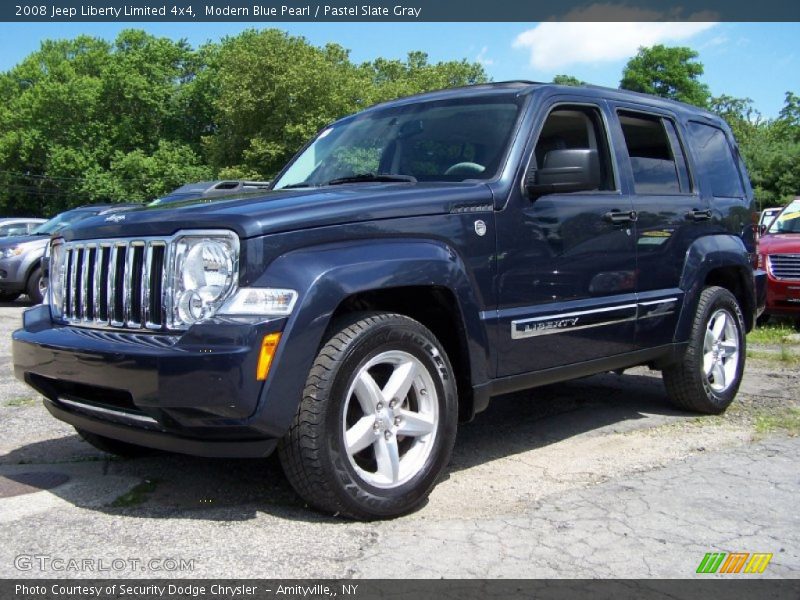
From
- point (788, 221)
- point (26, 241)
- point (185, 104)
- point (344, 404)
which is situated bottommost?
point (344, 404)

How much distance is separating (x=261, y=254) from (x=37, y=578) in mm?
1390

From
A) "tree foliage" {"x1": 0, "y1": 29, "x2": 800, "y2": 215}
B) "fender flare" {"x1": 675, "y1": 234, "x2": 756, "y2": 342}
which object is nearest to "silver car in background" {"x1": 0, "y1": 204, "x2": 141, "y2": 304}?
"fender flare" {"x1": 675, "y1": 234, "x2": 756, "y2": 342}

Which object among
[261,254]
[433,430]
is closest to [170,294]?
[261,254]

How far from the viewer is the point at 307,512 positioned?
3.57 meters

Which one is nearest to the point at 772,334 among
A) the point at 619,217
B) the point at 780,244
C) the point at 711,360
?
the point at 780,244

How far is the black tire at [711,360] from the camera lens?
216 inches

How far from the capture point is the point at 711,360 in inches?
225

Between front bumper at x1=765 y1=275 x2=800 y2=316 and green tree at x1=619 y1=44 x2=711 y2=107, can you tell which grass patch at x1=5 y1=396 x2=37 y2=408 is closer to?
front bumper at x1=765 y1=275 x2=800 y2=316

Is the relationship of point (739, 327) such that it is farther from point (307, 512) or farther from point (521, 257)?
point (307, 512)

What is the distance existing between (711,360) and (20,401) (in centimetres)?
491

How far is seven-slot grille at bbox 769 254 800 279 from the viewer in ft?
36.6

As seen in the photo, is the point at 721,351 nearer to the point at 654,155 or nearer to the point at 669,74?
the point at 654,155

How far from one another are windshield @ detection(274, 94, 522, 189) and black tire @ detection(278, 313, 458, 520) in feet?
3.65
